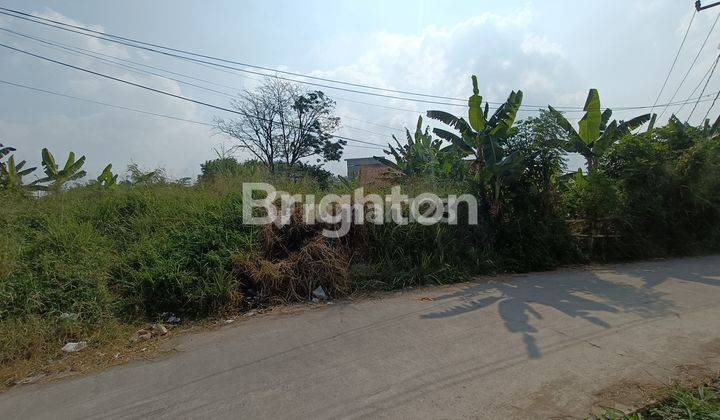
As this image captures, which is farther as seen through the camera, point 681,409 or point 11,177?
point 11,177

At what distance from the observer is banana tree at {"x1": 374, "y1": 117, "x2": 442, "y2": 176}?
30.3 ft

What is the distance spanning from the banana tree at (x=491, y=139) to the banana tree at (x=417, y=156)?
0.92 metres

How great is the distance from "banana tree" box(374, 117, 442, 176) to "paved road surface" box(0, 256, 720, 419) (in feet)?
14.1

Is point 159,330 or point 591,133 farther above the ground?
point 591,133

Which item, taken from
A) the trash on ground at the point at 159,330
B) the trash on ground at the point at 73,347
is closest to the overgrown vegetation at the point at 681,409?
the trash on ground at the point at 159,330

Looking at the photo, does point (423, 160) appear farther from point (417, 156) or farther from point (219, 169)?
point (219, 169)

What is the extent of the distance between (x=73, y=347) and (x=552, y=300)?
5936mm

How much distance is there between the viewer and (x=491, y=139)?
814 cm

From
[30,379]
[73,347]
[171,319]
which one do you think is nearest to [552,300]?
[171,319]

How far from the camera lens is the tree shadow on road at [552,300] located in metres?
4.60

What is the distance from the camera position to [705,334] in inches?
159

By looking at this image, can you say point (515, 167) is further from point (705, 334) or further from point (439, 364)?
point (439, 364)

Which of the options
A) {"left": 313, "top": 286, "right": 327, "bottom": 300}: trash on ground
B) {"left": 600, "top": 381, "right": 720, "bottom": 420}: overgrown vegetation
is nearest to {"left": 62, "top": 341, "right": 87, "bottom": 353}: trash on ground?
{"left": 313, "top": 286, "right": 327, "bottom": 300}: trash on ground

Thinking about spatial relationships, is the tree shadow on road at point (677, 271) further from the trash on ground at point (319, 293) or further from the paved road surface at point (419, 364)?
the trash on ground at point (319, 293)
